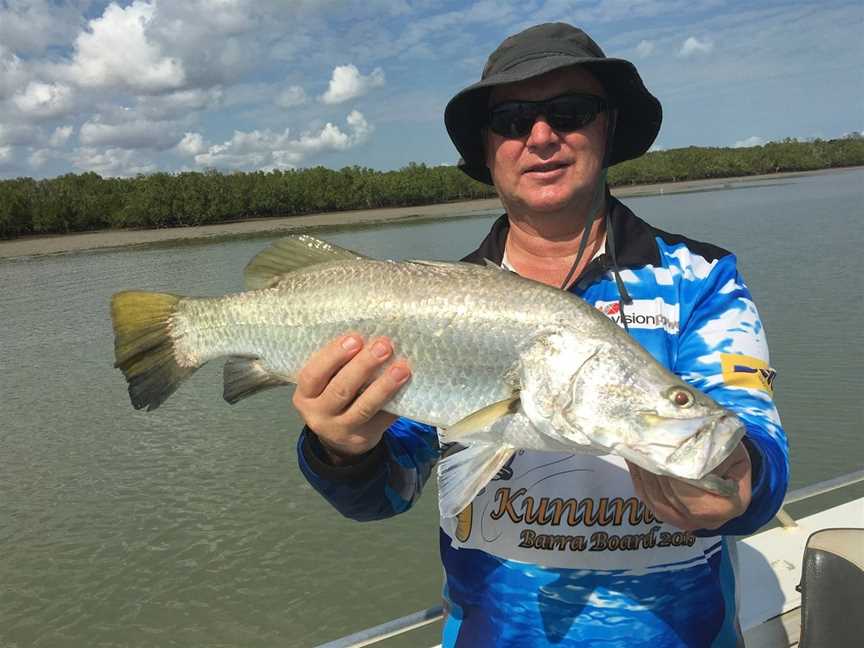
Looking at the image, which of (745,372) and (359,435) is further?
(359,435)

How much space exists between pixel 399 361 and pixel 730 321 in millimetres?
1180

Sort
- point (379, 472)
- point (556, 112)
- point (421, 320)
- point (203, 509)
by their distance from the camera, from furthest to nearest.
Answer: point (203, 509) < point (556, 112) < point (379, 472) < point (421, 320)

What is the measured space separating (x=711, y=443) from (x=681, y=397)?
0.17 meters

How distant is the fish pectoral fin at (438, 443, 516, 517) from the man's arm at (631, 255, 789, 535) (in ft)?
1.46

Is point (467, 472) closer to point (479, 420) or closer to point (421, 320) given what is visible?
point (479, 420)

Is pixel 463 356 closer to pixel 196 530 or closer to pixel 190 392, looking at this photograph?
pixel 196 530

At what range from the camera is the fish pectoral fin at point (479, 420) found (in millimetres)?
2111

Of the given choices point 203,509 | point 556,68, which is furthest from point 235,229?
point 556,68

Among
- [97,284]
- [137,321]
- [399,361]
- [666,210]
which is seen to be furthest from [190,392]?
[666,210]

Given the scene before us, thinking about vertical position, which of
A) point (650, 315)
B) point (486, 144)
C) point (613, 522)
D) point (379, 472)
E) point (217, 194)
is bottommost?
point (613, 522)

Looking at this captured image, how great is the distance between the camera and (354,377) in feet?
7.41

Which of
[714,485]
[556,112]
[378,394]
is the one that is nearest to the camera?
[714,485]

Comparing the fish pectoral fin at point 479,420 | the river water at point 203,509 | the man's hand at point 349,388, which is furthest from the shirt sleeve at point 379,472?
the river water at point 203,509

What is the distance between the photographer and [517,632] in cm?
241
